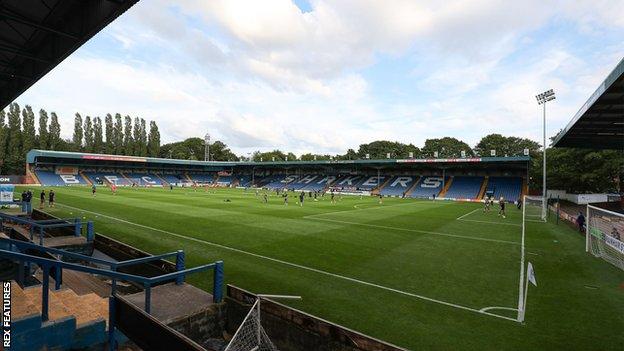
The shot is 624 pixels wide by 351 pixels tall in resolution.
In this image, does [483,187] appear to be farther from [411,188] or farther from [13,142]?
[13,142]

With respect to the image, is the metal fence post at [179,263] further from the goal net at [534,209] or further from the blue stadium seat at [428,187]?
the blue stadium seat at [428,187]

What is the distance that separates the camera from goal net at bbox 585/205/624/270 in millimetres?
15094

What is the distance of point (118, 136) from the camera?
97625mm

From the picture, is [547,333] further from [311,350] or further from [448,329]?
[311,350]

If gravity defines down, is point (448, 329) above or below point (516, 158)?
below

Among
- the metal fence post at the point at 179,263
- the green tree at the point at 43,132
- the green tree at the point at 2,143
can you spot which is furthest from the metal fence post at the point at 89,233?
the green tree at the point at 43,132

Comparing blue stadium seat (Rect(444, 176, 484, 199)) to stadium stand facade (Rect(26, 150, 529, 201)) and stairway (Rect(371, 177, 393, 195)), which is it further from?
stairway (Rect(371, 177, 393, 195))

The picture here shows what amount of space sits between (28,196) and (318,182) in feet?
194

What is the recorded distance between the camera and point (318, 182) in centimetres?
8106

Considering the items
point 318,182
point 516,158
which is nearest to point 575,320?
point 516,158

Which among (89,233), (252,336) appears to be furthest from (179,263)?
(89,233)

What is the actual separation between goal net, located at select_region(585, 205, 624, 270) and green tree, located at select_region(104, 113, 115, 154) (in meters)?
106

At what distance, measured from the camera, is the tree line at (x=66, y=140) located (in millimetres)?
77188

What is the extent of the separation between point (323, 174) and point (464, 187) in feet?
112
